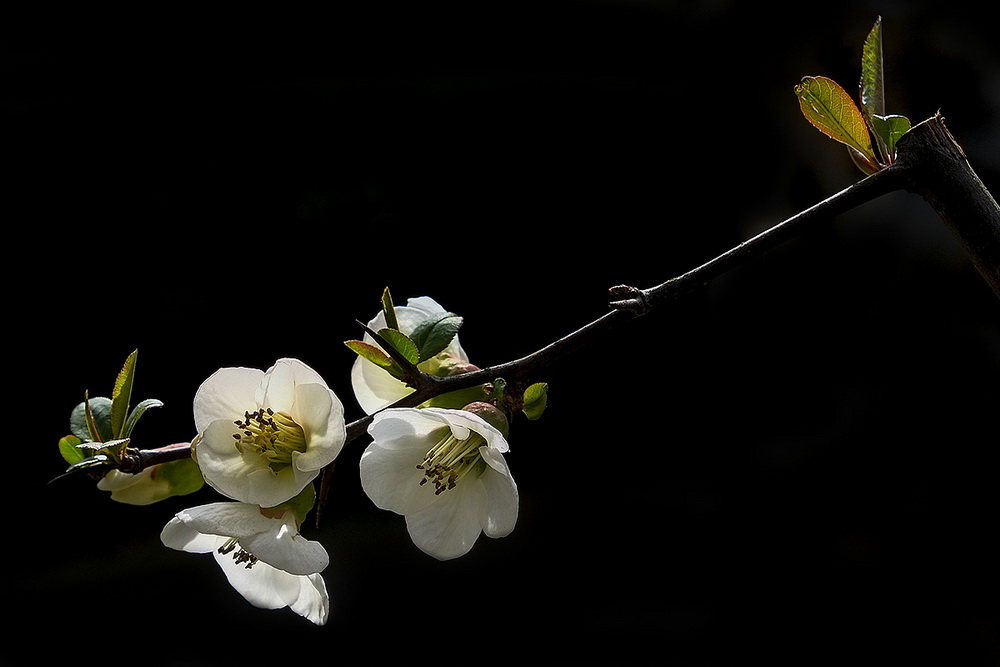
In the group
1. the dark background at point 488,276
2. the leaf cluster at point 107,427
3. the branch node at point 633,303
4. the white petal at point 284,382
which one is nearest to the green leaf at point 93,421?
the leaf cluster at point 107,427

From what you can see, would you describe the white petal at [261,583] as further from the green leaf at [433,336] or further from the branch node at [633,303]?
the branch node at [633,303]

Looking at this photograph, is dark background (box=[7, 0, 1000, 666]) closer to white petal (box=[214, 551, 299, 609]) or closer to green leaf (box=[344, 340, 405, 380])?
white petal (box=[214, 551, 299, 609])

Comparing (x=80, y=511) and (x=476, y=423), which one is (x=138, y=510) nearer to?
(x=80, y=511)

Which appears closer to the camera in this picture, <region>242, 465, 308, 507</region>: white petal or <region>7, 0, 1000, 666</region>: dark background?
<region>242, 465, 308, 507</region>: white petal

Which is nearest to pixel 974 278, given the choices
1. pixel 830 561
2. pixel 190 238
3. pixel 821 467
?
pixel 821 467

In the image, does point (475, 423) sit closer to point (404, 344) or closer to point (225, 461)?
point (404, 344)

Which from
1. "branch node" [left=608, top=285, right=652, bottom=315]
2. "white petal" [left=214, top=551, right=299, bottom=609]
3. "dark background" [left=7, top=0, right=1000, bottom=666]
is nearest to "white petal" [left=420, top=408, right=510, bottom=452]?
"branch node" [left=608, top=285, right=652, bottom=315]

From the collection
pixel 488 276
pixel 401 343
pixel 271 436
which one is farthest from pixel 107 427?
pixel 488 276
